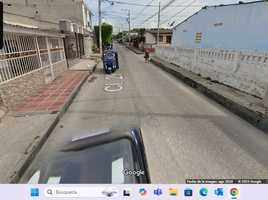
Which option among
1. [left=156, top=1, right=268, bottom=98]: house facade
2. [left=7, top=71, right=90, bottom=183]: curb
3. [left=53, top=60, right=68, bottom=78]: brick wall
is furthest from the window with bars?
[left=7, top=71, right=90, bottom=183]: curb

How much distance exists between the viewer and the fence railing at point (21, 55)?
474 cm

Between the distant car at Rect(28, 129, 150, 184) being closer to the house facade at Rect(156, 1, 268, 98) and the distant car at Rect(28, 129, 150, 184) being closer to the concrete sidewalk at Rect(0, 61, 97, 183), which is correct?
the concrete sidewalk at Rect(0, 61, 97, 183)

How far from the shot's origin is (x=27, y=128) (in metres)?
3.84

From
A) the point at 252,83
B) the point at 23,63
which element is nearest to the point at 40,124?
the point at 23,63

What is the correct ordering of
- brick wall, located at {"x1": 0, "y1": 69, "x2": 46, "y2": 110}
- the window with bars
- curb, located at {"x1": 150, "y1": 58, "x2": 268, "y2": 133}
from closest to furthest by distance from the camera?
curb, located at {"x1": 150, "y1": 58, "x2": 268, "y2": 133} < brick wall, located at {"x1": 0, "y1": 69, "x2": 46, "y2": 110} < the window with bars

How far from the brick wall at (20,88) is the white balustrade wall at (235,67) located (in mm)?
7929

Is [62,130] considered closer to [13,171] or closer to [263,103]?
[13,171]

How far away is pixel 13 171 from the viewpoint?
253 centimetres

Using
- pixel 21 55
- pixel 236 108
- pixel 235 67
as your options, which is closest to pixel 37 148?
pixel 21 55

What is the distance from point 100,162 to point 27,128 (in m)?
2.33

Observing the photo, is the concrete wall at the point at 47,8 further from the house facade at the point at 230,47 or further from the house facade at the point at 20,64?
the house facade at the point at 20,64

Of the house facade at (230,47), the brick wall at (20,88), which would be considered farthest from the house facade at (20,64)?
the house facade at (230,47)

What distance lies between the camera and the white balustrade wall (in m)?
4.94

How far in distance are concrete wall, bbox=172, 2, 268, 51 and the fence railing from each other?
1155cm
